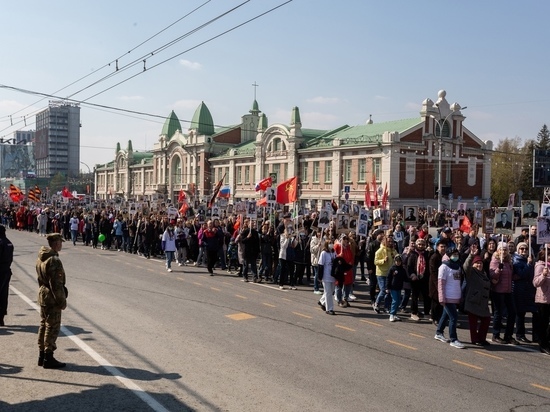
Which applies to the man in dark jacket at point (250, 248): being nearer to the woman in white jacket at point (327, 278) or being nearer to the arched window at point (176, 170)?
the woman in white jacket at point (327, 278)

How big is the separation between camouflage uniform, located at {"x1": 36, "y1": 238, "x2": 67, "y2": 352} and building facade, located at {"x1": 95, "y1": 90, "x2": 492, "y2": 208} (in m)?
38.0

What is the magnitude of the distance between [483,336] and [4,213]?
4568 cm

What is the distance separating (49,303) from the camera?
7383 mm

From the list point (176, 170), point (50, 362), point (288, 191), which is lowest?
point (50, 362)

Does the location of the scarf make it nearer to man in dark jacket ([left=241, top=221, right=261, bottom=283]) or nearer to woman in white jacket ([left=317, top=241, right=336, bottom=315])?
woman in white jacket ([left=317, top=241, right=336, bottom=315])

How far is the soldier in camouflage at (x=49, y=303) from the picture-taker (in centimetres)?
735

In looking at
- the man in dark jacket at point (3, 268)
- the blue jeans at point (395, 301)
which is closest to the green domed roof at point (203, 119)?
the blue jeans at point (395, 301)

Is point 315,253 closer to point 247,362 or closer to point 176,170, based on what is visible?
point 247,362

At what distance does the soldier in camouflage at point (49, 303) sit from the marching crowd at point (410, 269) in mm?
5981

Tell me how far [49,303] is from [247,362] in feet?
8.77

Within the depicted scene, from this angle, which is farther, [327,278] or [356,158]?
[356,158]

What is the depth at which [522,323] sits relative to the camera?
10242 mm

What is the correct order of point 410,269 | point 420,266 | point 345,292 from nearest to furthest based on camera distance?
point 420,266, point 410,269, point 345,292

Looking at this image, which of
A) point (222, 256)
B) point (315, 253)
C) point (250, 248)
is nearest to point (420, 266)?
point (315, 253)
